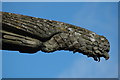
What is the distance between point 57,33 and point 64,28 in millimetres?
153

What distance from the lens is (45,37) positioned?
4914mm

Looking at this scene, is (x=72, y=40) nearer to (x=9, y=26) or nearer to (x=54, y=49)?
(x=54, y=49)

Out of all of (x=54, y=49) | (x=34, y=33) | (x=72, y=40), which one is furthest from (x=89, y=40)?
(x=34, y=33)

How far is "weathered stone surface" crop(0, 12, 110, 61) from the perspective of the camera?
4.91 metres

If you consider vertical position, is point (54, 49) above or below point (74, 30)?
below

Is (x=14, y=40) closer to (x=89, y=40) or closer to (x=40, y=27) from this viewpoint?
(x=40, y=27)

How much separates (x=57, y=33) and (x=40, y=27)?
327 millimetres

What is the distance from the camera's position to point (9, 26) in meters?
4.91

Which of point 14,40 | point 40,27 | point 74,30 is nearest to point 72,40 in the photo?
point 74,30

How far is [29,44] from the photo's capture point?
4.89 metres

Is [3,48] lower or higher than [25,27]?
lower

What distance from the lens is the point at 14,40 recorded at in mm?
4926

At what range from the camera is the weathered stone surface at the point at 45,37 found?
4910 mm

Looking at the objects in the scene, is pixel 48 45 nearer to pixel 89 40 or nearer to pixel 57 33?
pixel 57 33
